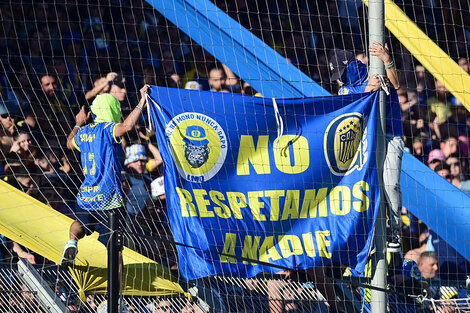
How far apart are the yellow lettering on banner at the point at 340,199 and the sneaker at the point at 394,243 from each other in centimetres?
44

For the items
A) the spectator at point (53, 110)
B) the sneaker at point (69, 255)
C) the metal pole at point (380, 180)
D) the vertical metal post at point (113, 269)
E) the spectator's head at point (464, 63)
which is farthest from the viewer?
the spectator's head at point (464, 63)

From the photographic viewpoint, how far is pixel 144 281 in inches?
205

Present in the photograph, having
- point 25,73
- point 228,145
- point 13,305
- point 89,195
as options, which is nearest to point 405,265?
point 228,145

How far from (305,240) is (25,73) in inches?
115

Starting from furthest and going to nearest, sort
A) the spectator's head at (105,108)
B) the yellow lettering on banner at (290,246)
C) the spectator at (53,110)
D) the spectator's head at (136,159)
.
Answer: the spectator at (53,110) → the spectator's head at (136,159) → the spectator's head at (105,108) → the yellow lettering on banner at (290,246)

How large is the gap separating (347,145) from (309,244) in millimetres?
628

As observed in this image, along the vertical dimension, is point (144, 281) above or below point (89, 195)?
below

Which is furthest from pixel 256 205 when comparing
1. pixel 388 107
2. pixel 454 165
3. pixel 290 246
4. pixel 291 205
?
pixel 454 165

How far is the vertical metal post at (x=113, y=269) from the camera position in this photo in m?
4.05

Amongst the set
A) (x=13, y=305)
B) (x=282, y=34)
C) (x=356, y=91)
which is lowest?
(x=13, y=305)

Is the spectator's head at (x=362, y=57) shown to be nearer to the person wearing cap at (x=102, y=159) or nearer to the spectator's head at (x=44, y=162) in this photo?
the person wearing cap at (x=102, y=159)

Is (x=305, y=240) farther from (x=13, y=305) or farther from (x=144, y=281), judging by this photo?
(x=13, y=305)

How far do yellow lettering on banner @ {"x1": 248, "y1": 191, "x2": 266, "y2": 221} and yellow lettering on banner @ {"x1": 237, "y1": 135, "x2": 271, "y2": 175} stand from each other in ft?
0.46

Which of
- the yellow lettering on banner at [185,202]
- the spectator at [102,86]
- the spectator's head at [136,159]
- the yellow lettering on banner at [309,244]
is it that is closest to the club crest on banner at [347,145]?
the yellow lettering on banner at [309,244]
